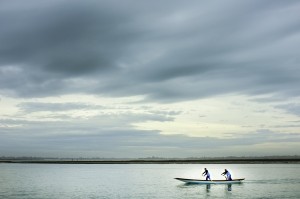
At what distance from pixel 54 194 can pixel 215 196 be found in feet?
88.4

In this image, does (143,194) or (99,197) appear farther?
(143,194)

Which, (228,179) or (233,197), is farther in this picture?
(228,179)

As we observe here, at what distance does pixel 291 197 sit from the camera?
54.7 meters

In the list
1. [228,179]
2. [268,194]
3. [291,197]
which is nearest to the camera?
[291,197]

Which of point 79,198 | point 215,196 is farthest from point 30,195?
point 215,196

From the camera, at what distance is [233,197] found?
56.1m

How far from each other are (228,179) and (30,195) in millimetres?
37637

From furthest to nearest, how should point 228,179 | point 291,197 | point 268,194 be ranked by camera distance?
point 228,179, point 268,194, point 291,197

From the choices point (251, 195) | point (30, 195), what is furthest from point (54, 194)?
point (251, 195)

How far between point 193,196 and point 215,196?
355 centimetres

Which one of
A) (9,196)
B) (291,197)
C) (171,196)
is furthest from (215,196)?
(9,196)

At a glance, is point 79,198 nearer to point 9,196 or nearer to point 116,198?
point 116,198

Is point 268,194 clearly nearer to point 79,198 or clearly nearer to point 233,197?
point 233,197

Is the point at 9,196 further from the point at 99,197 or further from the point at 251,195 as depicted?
the point at 251,195
